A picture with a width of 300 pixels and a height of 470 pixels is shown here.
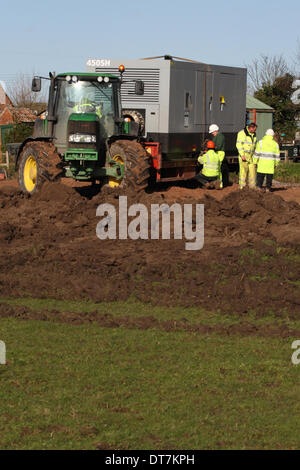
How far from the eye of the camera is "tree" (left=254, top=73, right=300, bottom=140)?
52250 mm

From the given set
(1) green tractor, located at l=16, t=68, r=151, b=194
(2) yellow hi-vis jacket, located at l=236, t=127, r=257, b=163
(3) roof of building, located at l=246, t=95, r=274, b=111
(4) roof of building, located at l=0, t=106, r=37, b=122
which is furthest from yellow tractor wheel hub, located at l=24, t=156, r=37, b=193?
(4) roof of building, located at l=0, t=106, r=37, b=122

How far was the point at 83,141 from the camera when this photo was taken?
17.7 m

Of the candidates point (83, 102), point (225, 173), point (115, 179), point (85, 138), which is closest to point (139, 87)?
point (83, 102)

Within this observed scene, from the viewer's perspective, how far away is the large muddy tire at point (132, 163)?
18234 mm

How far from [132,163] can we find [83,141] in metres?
1.36

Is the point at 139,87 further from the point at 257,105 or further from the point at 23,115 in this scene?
the point at 23,115

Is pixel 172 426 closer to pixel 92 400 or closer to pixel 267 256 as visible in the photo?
pixel 92 400

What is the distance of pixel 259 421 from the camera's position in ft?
20.4

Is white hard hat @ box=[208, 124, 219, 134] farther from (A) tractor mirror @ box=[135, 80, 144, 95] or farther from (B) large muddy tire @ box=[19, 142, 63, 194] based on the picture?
(B) large muddy tire @ box=[19, 142, 63, 194]

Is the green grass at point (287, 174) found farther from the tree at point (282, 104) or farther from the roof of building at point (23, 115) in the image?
the roof of building at point (23, 115)

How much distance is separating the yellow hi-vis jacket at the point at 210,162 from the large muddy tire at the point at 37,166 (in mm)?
4336

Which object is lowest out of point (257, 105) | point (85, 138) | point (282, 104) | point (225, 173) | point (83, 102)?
point (225, 173)

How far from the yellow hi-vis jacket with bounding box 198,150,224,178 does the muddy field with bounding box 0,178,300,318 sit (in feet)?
14.9

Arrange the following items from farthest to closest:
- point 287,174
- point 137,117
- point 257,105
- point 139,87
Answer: point 257,105
point 287,174
point 137,117
point 139,87
